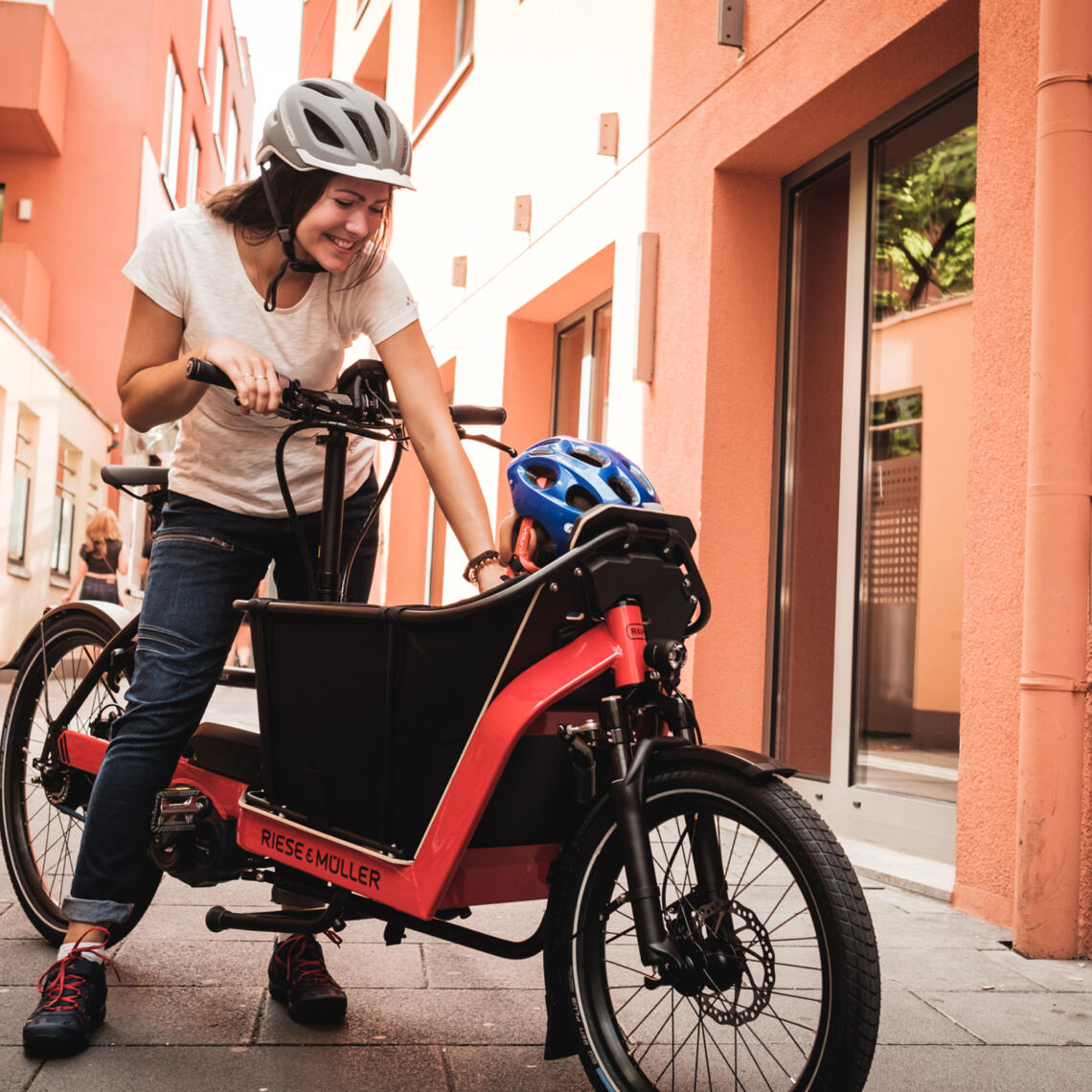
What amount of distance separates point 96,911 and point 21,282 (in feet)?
63.7

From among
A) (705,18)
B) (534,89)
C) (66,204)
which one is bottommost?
(705,18)

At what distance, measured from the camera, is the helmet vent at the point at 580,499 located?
7.80 ft

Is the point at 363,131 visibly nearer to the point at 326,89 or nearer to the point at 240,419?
the point at 326,89

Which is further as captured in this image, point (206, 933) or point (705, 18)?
point (705, 18)

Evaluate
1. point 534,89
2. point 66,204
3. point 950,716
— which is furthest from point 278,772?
point 66,204

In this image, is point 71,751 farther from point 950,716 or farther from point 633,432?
point 633,432

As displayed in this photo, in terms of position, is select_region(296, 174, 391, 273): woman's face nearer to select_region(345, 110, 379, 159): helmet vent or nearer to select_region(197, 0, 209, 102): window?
select_region(345, 110, 379, 159): helmet vent

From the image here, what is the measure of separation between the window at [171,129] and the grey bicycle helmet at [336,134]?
79.1ft

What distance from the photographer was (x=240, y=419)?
9.61 ft

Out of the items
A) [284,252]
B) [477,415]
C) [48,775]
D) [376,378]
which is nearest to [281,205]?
[284,252]

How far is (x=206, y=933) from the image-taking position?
11.8ft

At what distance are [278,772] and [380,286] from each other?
108 centimetres

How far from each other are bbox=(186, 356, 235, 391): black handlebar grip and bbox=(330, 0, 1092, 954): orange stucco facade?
7.57ft

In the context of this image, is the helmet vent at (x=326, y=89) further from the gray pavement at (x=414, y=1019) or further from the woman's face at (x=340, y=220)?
the gray pavement at (x=414, y=1019)
